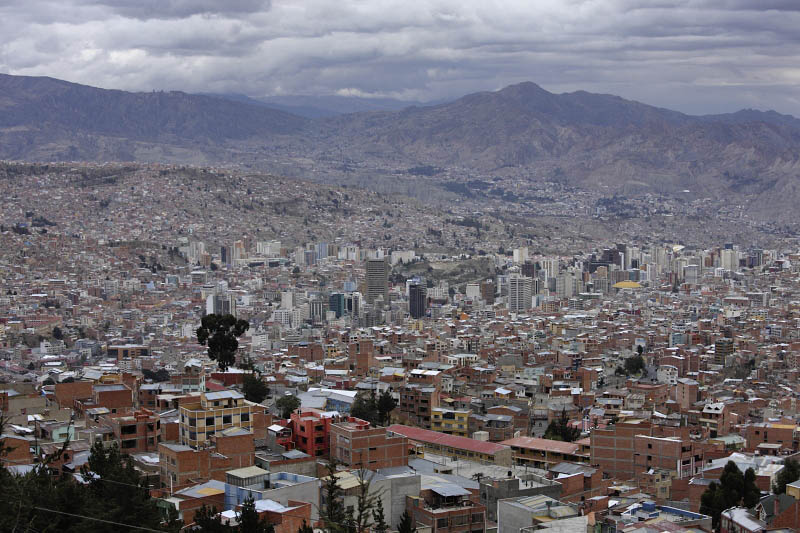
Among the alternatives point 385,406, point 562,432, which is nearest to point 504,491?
point 385,406

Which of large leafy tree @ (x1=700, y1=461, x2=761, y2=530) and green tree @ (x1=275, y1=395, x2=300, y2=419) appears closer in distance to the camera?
large leafy tree @ (x1=700, y1=461, x2=761, y2=530)

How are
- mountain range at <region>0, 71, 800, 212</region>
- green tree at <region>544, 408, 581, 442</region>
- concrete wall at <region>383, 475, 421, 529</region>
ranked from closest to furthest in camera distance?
1. concrete wall at <region>383, 475, 421, 529</region>
2. green tree at <region>544, 408, 581, 442</region>
3. mountain range at <region>0, 71, 800, 212</region>

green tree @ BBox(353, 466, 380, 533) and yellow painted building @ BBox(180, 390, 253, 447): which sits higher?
green tree @ BBox(353, 466, 380, 533)

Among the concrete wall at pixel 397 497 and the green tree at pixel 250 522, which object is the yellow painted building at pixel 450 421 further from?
the green tree at pixel 250 522

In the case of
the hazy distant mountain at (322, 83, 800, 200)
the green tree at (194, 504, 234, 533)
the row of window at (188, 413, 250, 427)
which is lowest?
the row of window at (188, 413, 250, 427)

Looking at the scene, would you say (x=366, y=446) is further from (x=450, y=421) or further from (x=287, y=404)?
(x=450, y=421)

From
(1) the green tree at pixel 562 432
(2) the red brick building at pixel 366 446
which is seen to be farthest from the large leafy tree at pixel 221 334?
(2) the red brick building at pixel 366 446

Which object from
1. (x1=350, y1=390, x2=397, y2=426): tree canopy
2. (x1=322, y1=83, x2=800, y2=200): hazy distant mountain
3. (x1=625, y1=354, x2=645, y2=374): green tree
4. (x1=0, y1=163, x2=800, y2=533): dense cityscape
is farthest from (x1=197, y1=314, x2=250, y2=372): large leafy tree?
(x1=322, y1=83, x2=800, y2=200): hazy distant mountain

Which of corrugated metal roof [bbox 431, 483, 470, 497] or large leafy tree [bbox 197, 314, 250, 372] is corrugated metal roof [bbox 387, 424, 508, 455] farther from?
large leafy tree [bbox 197, 314, 250, 372]
